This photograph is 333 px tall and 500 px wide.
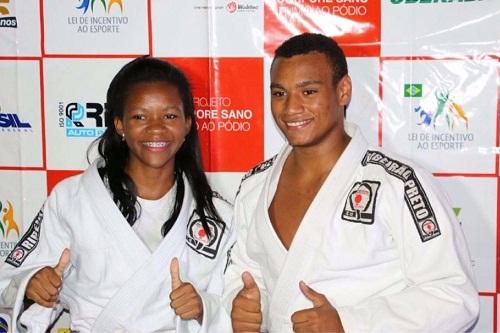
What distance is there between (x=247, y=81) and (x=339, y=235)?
904mm

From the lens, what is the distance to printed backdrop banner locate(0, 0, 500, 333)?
260 cm

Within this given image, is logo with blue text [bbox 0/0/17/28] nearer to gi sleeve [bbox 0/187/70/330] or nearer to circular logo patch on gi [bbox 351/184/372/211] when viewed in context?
gi sleeve [bbox 0/187/70/330]

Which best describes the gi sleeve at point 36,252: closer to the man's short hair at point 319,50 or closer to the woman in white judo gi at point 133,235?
the woman in white judo gi at point 133,235

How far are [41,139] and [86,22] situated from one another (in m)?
0.49

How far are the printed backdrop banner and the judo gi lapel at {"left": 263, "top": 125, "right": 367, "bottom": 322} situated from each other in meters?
0.64

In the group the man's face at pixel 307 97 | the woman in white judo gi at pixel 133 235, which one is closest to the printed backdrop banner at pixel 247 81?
the woman in white judo gi at pixel 133 235

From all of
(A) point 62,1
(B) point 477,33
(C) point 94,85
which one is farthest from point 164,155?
(B) point 477,33

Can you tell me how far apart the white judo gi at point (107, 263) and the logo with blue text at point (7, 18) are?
0.83 metres

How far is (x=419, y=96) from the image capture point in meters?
2.62

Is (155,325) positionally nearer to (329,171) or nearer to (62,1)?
(329,171)

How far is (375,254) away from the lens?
1.99 metres

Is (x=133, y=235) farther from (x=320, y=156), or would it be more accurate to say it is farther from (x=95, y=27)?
(x=95, y=27)

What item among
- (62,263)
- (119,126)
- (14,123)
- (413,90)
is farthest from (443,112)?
(14,123)

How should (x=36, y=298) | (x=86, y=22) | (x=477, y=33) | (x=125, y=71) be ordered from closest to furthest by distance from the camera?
(x=36, y=298), (x=125, y=71), (x=477, y=33), (x=86, y=22)
